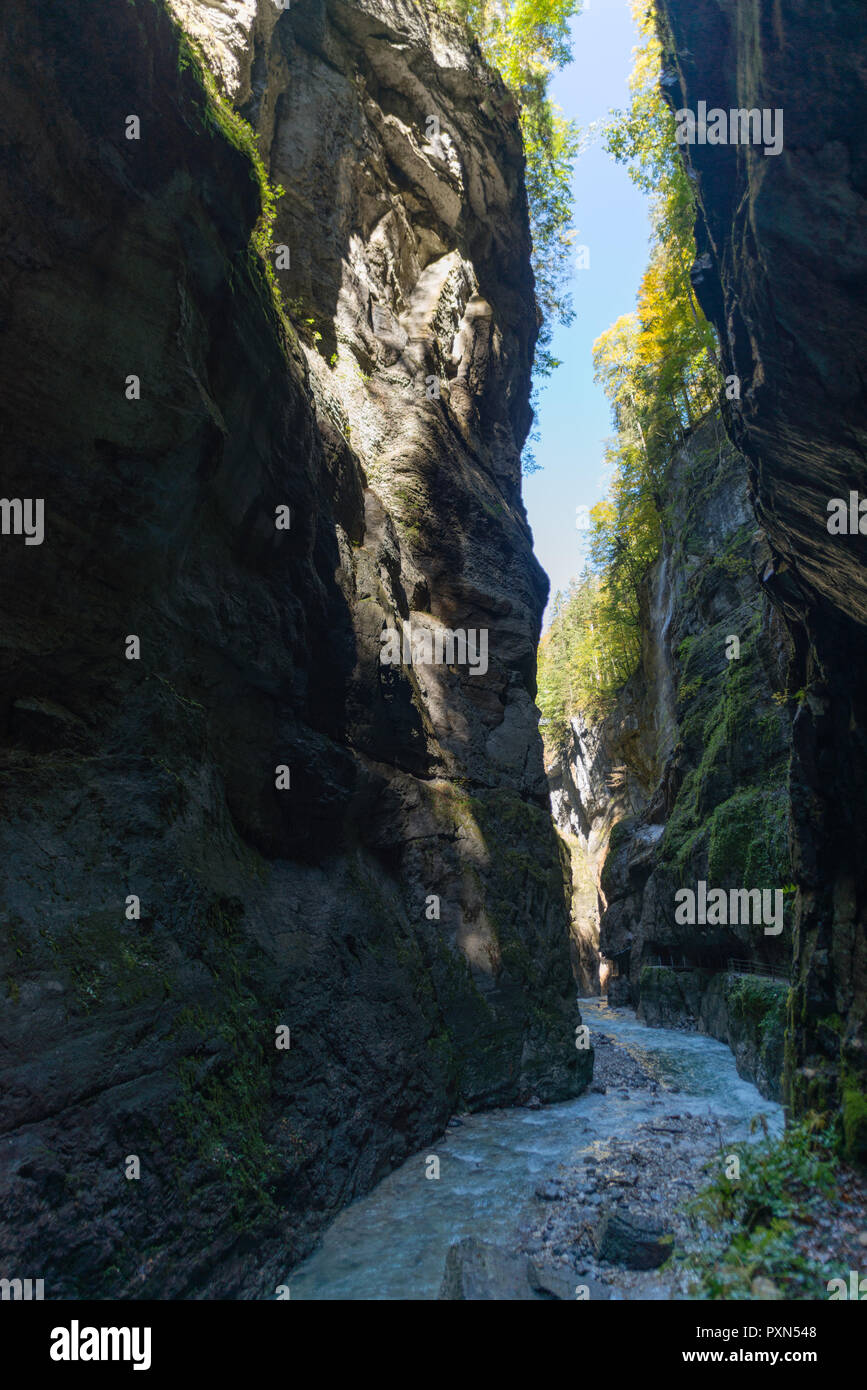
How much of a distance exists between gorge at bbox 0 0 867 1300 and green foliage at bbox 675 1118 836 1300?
0.27m

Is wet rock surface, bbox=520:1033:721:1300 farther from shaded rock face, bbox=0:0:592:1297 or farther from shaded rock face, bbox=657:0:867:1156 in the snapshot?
shaded rock face, bbox=0:0:592:1297

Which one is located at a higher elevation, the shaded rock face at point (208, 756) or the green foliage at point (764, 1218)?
the shaded rock face at point (208, 756)

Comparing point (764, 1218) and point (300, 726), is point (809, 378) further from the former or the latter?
point (764, 1218)

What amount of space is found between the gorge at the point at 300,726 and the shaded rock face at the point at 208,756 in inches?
1.4

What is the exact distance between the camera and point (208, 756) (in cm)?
718

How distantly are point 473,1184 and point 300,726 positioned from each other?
534 cm

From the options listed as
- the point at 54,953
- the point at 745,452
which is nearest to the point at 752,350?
the point at 745,452

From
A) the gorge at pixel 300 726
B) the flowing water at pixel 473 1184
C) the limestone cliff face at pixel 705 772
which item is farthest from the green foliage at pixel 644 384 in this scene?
the flowing water at pixel 473 1184

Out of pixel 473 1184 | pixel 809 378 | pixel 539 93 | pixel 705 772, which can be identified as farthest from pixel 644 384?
pixel 473 1184

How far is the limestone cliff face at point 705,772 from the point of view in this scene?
566 inches

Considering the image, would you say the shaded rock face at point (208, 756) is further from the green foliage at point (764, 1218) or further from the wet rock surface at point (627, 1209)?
the green foliage at point (764, 1218)

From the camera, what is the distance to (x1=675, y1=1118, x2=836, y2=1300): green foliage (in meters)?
4.42
